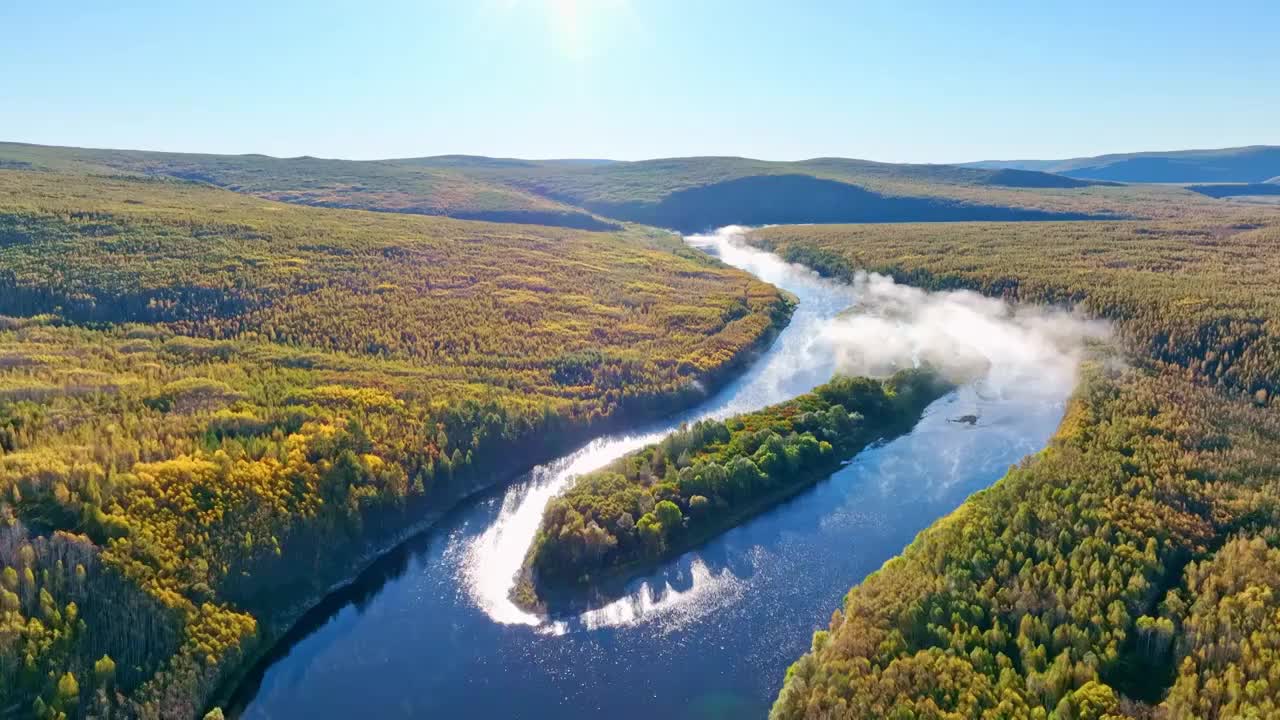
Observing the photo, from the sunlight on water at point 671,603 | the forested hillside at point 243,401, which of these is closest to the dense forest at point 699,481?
the sunlight on water at point 671,603

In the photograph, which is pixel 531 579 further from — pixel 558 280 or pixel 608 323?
pixel 558 280

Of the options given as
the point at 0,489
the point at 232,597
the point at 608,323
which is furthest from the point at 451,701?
the point at 608,323

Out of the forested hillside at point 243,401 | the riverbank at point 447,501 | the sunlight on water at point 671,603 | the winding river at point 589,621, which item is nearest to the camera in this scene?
the forested hillside at point 243,401

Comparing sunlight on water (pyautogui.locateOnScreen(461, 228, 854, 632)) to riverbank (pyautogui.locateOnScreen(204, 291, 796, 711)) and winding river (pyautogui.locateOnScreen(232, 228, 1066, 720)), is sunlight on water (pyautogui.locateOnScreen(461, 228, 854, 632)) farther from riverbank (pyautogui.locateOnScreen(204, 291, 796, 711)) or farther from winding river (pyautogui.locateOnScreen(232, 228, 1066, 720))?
riverbank (pyautogui.locateOnScreen(204, 291, 796, 711))

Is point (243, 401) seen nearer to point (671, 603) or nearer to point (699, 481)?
point (699, 481)

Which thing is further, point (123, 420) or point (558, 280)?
point (558, 280)

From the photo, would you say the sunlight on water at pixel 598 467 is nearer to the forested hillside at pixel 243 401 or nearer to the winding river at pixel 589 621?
the winding river at pixel 589 621

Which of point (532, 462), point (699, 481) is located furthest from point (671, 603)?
point (532, 462)

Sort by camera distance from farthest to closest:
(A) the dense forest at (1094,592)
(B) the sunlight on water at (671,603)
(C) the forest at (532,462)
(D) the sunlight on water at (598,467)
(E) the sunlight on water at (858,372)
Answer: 1. (E) the sunlight on water at (858,372)
2. (D) the sunlight on water at (598,467)
3. (B) the sunlight on water at (671,603)
4. (C) the forest at (532,462)
5. (A) the dense forest at (1094,592)
